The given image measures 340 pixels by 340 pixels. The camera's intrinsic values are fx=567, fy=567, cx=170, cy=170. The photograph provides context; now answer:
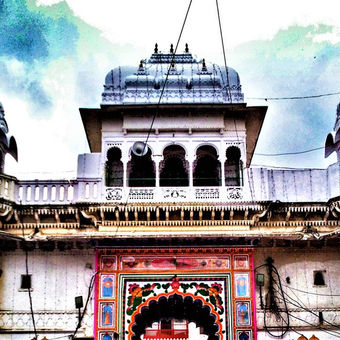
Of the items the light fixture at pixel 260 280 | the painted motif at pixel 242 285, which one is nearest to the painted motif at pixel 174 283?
the painted motif at pixel 242 285

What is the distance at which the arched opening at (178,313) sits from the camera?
33.8 feet

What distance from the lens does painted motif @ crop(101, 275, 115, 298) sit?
10258mm

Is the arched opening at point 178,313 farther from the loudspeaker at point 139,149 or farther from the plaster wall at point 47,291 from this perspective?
the loudspeaker at point 139,149

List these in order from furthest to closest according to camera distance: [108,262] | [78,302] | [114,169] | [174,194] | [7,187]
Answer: [114,169] < [174,194] < [7,187] < [108,262] < [78,302]

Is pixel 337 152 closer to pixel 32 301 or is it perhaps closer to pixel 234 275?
pixel 234 275

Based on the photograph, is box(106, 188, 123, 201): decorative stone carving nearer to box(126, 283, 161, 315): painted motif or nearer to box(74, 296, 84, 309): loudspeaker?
box(126, 283, 161, 315): painted motif

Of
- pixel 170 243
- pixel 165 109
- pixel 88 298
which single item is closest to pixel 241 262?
pixel 170 243

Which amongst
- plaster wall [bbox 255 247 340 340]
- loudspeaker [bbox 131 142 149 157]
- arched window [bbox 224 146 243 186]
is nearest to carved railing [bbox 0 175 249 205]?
loudspeaker [bbox 131 142 149 157]

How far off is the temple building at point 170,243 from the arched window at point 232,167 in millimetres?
336

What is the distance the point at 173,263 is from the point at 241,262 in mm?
1254

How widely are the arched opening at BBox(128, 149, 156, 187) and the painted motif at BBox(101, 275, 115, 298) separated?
7.19ft

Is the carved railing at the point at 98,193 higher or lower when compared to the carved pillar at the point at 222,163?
lower

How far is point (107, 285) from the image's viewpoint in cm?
1030

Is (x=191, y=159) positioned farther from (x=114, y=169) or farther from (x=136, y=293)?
(x=136, y=293)
